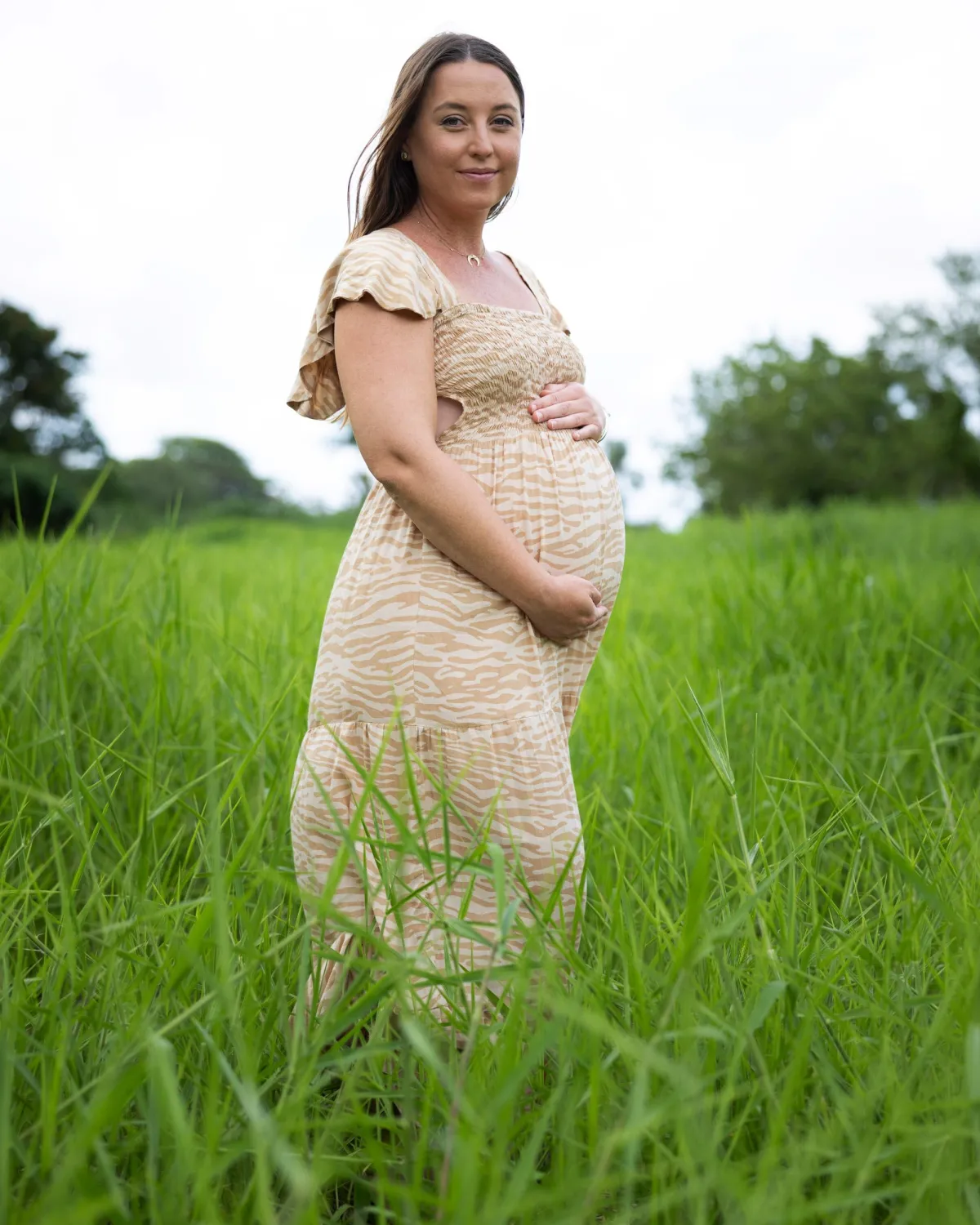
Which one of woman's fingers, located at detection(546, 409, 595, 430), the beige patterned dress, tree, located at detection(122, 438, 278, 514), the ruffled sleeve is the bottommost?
the beige patterned dress

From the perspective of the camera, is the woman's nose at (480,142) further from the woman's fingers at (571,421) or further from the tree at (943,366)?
the tree at (943,366)

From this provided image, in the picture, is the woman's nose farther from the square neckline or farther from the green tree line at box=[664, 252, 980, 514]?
the green tree line at box=[664, 252, 980, 514]

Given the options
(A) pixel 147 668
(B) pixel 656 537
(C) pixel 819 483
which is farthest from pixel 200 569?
(C) pixel 819 483

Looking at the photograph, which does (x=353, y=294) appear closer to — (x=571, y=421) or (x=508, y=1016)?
(x=571, y=421)

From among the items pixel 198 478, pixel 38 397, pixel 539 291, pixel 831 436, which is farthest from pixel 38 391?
pixel 831 436

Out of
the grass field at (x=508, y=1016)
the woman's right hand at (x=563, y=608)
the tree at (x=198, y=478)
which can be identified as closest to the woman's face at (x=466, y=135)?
the woman's right hand at (x=563, y=608)

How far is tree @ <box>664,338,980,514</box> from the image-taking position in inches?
1334

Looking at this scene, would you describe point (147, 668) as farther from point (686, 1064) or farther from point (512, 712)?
point (686, 1064)

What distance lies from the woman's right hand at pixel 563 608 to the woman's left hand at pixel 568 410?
0.26m

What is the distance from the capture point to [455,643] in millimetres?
1610

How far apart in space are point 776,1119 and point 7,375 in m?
21.4

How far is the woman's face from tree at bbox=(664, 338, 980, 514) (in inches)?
1299

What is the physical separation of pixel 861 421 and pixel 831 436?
1123 millimetres

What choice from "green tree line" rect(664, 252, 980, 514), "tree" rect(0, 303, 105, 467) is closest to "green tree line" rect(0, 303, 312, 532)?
"tree" rect(0, 303, 105, 467)
